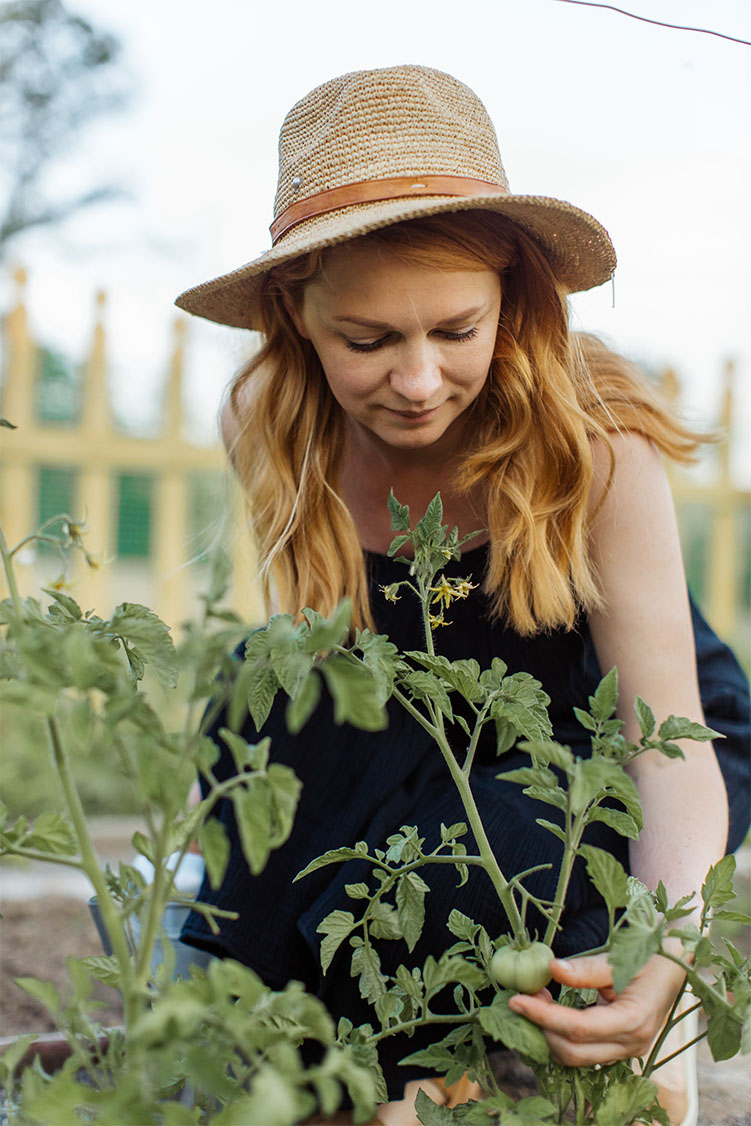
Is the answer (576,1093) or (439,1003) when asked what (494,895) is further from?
(576,1093)

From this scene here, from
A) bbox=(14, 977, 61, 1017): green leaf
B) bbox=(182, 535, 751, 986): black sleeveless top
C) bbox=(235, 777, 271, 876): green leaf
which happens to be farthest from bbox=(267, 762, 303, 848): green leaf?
bbox=(182, 535, 751, 986): black sleeveless top

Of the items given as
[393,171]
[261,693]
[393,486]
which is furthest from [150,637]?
[393,486]

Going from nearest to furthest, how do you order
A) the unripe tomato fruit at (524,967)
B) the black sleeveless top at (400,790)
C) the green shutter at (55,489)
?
the unripe tomato fruit at (524,967) → the black sleeveless top at (400,790) → the green shutter at (55,489)

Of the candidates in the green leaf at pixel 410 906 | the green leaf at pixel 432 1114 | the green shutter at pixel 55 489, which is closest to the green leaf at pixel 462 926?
the green leaf at pixel 410 906

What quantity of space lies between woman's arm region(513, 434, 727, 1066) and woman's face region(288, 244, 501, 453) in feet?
0.98

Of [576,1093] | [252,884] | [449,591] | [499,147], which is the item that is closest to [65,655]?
[449,591]

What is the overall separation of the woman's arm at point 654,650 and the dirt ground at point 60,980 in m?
0.39

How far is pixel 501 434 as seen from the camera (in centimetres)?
150

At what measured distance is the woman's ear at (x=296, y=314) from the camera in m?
1.50

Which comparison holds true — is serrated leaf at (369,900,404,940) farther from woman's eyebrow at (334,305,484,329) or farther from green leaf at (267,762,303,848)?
woman's eyebrow at (334,305,484,329)

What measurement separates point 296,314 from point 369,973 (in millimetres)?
936

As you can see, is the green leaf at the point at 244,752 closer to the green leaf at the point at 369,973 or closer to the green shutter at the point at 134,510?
the green leaf at the point at 369,973

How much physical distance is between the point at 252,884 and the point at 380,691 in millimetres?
813

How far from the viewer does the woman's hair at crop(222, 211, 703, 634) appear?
1.41 metres
